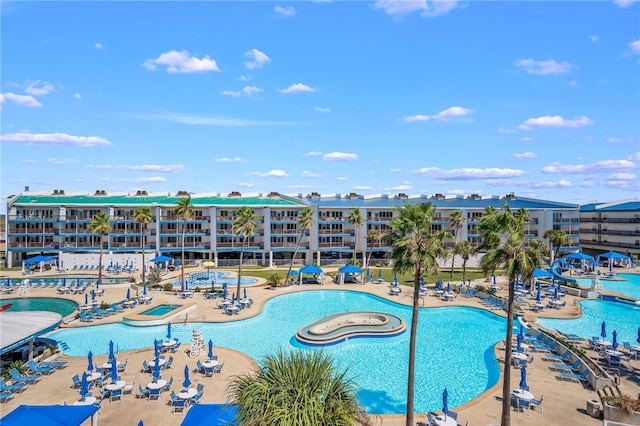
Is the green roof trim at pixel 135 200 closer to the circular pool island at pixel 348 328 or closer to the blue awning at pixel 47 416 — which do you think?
the circular pool island at pixel 348 328

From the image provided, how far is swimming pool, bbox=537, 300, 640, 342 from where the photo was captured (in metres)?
33.3

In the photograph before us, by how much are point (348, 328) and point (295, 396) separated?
21120 millimetres

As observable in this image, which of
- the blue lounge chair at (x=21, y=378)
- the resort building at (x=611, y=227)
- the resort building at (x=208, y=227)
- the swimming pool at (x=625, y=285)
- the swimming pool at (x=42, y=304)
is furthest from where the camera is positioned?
the resort building at (x=611, y=227)

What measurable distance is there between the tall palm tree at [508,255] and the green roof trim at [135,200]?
54.3m

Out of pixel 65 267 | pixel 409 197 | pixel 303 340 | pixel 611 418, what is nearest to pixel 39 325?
pixel 303 340

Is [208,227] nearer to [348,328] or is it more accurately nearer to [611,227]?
[348,328]

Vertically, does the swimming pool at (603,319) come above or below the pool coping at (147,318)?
below

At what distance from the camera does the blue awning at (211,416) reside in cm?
1355

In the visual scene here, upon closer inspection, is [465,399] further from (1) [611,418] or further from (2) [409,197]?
(2) [409,197]

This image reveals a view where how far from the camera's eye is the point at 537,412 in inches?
730

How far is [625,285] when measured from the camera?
5362 cm

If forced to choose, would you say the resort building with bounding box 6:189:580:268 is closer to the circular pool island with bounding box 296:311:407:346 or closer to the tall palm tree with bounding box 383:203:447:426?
the circular pool island with bounding box 296:311:407:346

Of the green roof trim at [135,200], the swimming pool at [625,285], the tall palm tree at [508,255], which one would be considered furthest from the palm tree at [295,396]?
the green roof trim at [135,200]

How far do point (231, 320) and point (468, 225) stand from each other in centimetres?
5237
